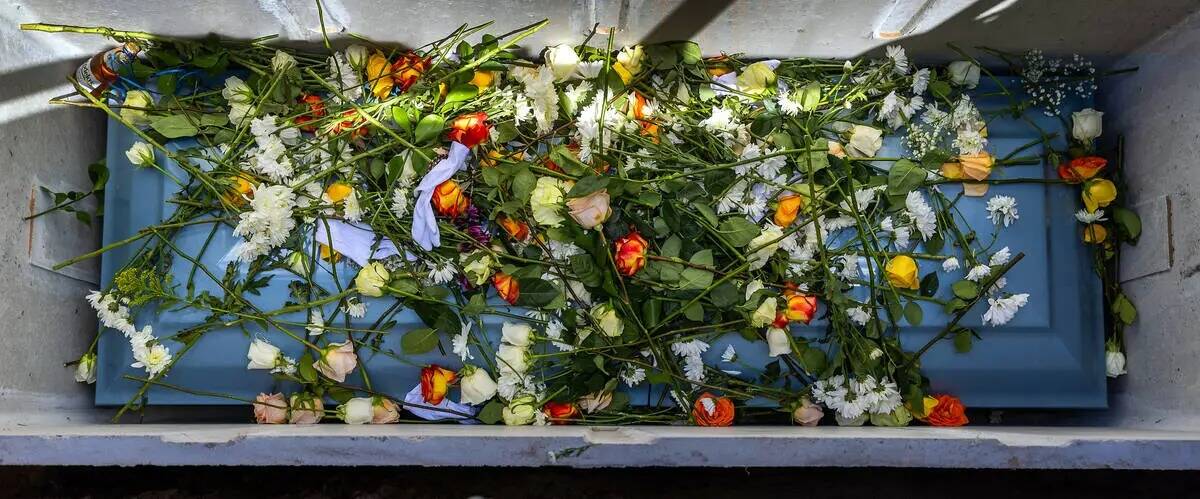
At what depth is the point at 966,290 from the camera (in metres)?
1.61

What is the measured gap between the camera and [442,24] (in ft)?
5.20

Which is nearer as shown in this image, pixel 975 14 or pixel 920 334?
pixel 975 14

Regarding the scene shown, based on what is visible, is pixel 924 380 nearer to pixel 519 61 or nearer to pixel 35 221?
pixel 519 61

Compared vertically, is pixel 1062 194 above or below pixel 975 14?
below

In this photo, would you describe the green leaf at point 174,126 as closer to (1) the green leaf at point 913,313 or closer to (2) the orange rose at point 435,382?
(2) the orange rose at point 435,382

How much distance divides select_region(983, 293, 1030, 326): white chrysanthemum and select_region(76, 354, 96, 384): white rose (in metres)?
2.03

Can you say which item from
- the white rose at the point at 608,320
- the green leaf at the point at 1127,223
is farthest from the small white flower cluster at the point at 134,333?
the green leaf at the point at 1127,223

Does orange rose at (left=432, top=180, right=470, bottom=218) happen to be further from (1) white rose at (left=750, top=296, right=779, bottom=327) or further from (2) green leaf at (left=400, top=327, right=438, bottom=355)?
(1) white rose at (left=750, top=296, right=779, bottom=327)

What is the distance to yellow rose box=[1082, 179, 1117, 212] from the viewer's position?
163 centimetres

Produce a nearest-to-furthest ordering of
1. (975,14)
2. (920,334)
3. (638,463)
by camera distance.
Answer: (638,463) → (975,14) → (920,334)

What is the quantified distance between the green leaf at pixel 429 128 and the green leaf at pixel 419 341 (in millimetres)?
417

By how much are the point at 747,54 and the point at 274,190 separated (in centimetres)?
110

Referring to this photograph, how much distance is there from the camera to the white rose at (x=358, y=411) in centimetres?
159

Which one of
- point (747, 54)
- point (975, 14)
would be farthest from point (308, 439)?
point (975, 14)
